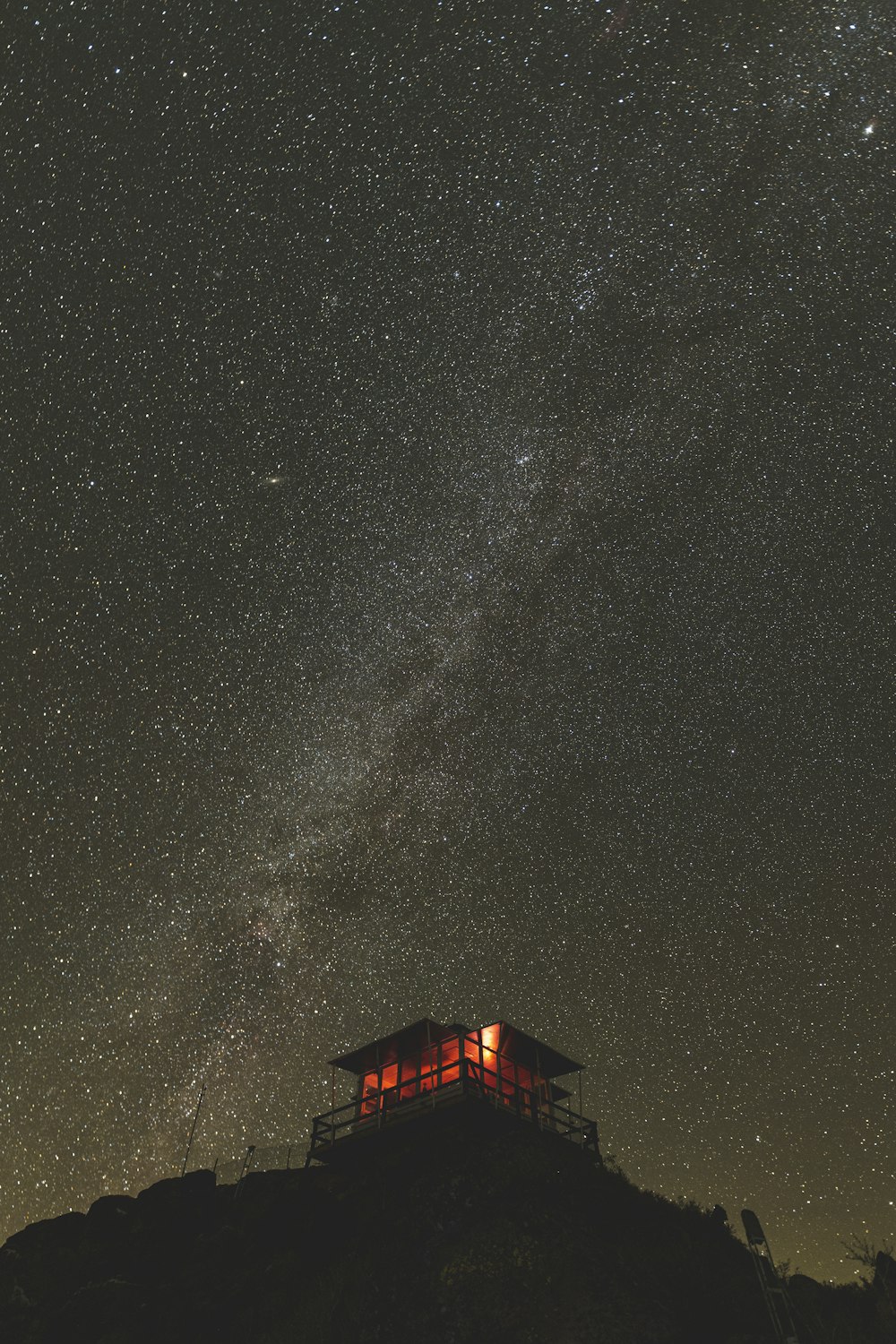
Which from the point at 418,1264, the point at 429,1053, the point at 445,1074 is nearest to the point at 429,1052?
the point at 429,1053

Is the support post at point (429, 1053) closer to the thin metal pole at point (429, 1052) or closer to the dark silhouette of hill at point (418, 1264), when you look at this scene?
the thin metal pole at point (429, 1052)

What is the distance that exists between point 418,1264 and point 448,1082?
215 inches

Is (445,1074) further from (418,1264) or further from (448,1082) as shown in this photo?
(418,1264)

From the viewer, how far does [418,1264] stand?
781 inches

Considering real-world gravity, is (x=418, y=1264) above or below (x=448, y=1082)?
below

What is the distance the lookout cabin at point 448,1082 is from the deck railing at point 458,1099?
0.03 metres

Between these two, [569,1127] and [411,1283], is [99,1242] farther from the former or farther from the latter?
[569,1127]

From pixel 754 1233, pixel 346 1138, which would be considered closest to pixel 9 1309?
pixel 346 1138

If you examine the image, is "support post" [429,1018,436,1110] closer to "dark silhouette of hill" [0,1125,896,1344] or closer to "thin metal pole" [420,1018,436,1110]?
"thin metal pole" [420,1018,436,1110]

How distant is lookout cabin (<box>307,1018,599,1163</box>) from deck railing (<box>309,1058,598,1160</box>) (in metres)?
0.03

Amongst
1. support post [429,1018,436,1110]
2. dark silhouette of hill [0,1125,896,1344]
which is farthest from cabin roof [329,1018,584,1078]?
dark silhouette of hill [0,1125,896,1344]

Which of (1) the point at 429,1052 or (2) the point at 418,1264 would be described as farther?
(1) the point at 429,1052

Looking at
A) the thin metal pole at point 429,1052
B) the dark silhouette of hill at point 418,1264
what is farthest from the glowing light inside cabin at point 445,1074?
the dark silhouette of hill at point 418,1264

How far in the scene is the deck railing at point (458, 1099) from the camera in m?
23.4
